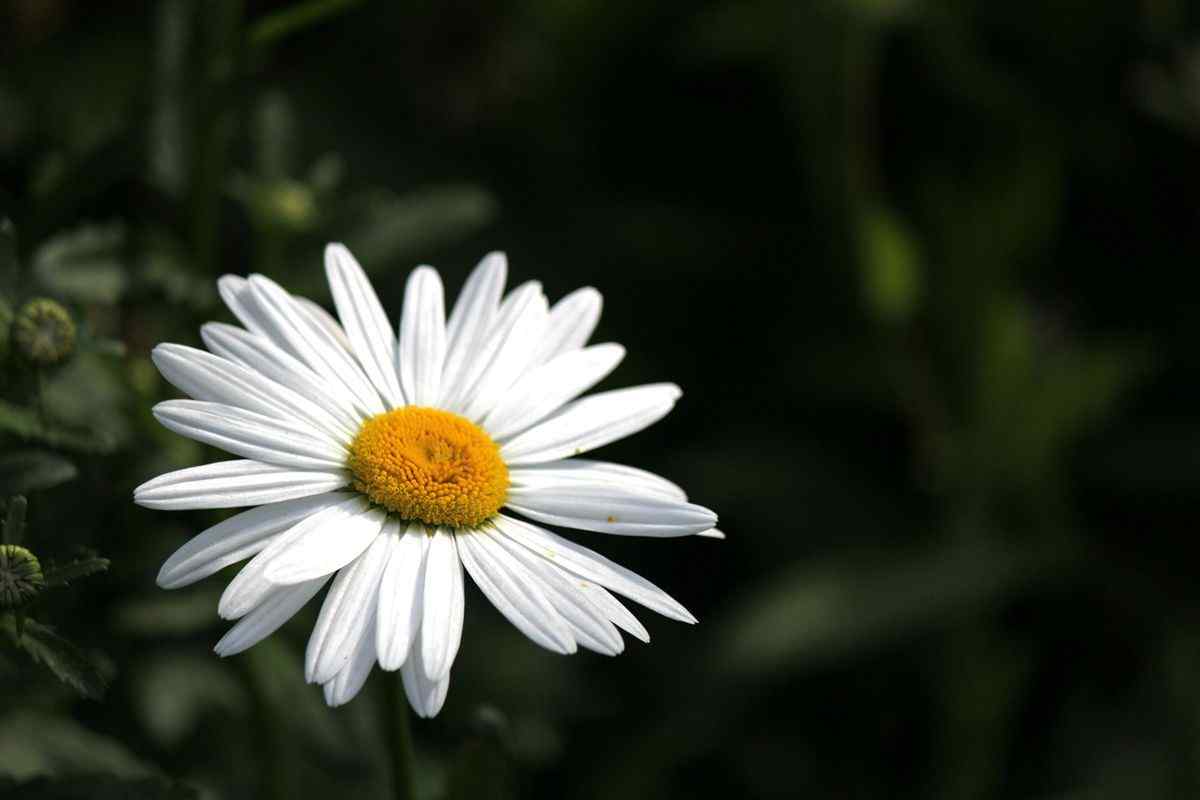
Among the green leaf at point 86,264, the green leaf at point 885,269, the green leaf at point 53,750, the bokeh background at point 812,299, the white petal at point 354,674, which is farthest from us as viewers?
the green leaf at point 885,269

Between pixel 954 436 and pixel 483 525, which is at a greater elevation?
pixel 954 436

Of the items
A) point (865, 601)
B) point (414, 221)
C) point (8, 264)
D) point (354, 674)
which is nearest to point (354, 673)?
point (354, 674)

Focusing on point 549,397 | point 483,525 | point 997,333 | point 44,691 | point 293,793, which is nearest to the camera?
point 483,525

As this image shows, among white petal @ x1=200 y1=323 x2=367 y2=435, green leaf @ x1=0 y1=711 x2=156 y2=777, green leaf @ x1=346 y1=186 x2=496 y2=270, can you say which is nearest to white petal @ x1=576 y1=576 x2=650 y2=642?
white petal @ x1=200 y1=323 x2=367 y2=435

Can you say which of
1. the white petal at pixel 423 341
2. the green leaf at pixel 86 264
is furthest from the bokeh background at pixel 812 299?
the white petal at pixel 423 341

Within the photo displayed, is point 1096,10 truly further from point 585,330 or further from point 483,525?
point 483,525

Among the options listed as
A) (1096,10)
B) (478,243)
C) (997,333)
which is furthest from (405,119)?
(1096,10)

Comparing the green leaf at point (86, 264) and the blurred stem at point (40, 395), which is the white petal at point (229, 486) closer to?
the blurred stem at point (40, 395)

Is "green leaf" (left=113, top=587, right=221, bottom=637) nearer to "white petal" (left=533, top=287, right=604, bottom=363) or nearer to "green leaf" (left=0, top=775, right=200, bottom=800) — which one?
"green leaf" (left=0, top=775, right=200, bottom=800)
